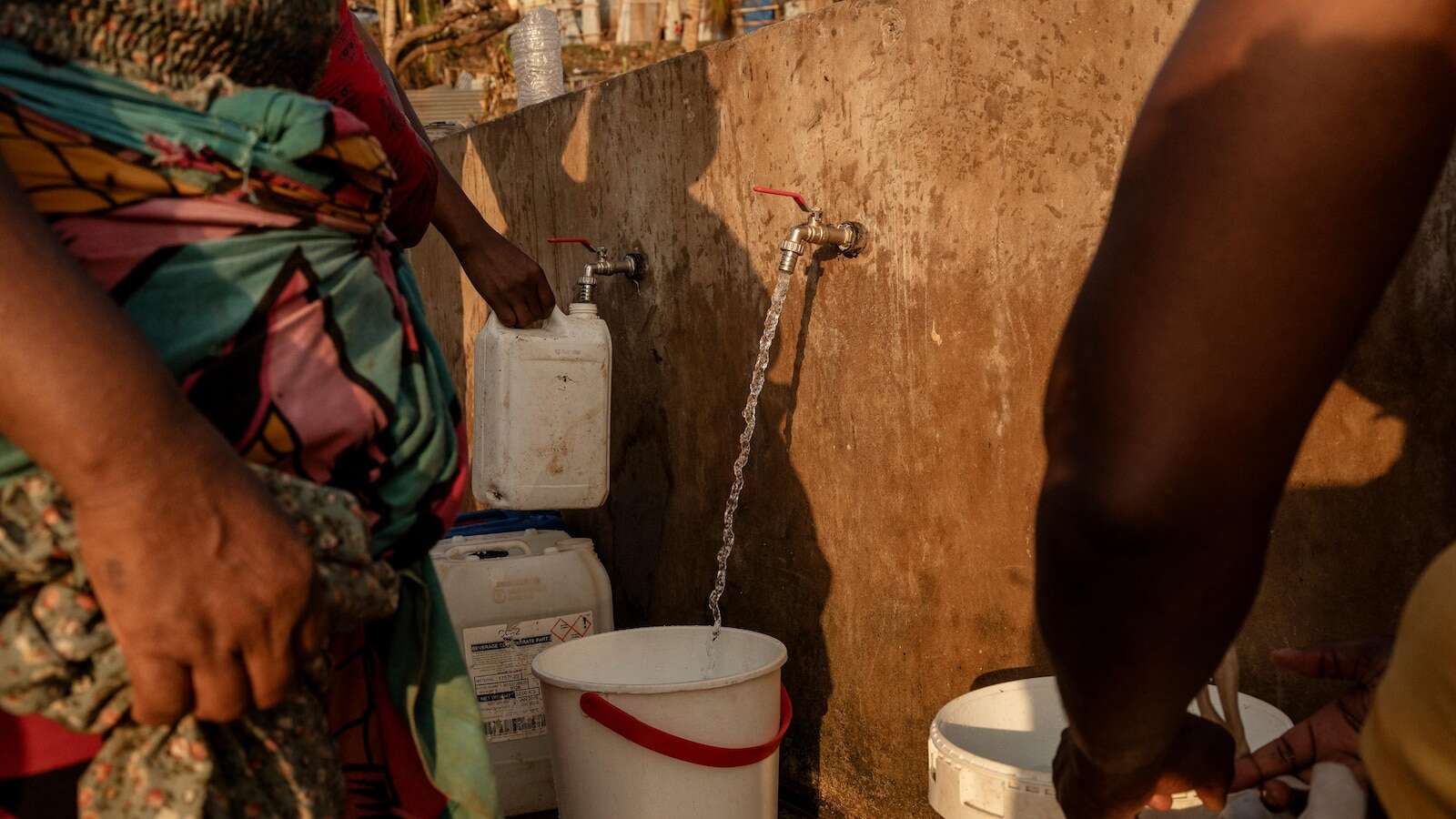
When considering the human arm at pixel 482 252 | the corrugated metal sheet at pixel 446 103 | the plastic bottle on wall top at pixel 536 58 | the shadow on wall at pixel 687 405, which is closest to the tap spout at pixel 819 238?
the shadow on wall at pixel 687 405

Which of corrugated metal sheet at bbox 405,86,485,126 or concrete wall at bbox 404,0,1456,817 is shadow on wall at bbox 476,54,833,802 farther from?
corrugated metal sheet at bbox 405,86,485,126

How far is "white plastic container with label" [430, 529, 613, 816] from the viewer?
2938 millimetres

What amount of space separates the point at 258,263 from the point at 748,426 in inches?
71.5

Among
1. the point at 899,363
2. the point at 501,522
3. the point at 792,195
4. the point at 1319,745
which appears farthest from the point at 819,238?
the point at 1319,745

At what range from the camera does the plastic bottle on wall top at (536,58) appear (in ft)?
14.4

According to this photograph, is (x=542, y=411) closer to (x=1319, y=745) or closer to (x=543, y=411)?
(x=543, y=411)

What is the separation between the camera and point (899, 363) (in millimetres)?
2533

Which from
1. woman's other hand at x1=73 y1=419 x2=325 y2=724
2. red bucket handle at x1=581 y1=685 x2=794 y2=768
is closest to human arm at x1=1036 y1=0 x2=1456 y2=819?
woman's other hand at x1=73 y1=419 x2=325 y2=724

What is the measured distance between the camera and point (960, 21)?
2.31 m

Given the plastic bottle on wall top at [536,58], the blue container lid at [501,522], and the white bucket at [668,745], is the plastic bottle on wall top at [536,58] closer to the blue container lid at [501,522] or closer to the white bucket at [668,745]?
the blue container lid at [501,522]

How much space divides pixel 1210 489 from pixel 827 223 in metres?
2.02

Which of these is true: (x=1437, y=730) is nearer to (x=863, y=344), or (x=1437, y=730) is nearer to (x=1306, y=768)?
(x=1306, y=768)

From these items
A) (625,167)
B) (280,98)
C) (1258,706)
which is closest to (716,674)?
(1258,706)

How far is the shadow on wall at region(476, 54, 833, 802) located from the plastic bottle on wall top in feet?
2.42
